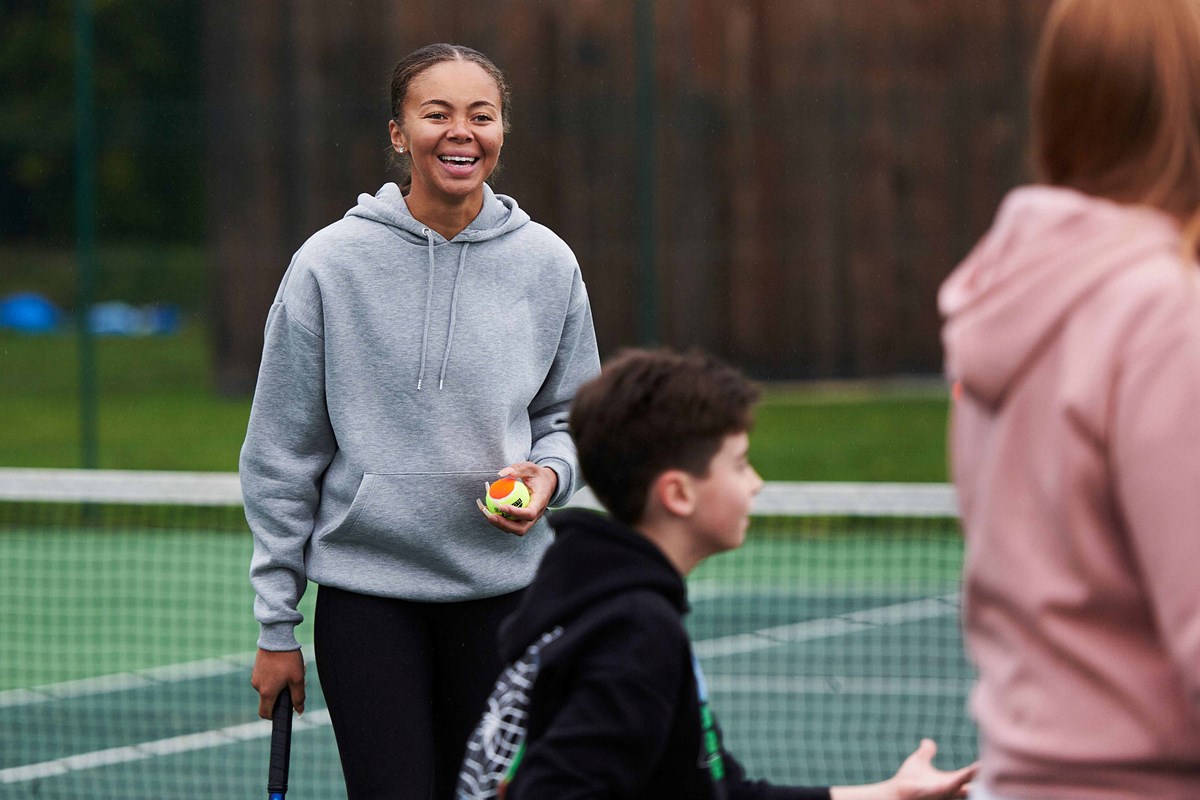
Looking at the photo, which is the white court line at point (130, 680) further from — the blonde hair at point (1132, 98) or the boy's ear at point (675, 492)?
the blonde hair at point (1132, 98)

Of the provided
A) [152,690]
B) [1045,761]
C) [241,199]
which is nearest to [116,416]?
[241,199]

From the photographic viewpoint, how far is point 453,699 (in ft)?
10.9

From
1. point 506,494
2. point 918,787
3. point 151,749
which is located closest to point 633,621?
point 918,787

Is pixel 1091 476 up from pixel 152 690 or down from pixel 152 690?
up

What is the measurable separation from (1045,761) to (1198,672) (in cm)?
19

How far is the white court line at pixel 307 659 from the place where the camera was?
6207 millimetres

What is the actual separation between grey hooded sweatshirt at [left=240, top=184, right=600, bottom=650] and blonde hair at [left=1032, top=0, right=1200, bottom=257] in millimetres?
1710

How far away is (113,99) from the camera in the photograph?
13.1 meters

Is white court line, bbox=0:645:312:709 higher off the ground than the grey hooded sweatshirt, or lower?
lower

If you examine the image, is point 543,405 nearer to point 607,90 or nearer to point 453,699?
point 453,699

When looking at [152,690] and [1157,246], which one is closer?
[1157,246]

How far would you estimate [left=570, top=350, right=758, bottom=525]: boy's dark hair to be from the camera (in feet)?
7.56

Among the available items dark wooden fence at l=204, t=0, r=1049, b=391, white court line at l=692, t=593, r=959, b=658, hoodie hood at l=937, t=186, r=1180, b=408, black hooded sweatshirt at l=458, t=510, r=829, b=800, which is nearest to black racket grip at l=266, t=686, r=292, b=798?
black hooded sweatshirt at l=458, t=510, r=829, b=800

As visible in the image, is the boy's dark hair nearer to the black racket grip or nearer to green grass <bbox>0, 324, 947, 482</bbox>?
the black racket grip
